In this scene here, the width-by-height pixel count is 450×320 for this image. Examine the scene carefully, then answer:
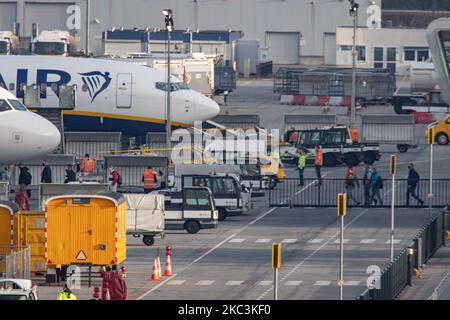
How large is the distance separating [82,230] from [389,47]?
83.0 metres

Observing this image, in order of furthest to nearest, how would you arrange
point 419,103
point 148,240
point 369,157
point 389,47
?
1. point 389,47
2. point 419,103
3. point 369,157
4. point 148,240

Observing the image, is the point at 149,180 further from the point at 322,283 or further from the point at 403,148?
the point at 403,148

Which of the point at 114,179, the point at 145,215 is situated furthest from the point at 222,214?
the point at 145,215

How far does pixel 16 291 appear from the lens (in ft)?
88.9

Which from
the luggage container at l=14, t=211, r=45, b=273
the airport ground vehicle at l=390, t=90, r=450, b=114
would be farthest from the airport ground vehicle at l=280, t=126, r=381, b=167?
the luggage container at l=14, t=211, r=45, b=273

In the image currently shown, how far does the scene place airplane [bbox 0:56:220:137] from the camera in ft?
214

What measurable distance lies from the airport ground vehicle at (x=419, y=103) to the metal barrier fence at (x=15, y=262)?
4897 cm

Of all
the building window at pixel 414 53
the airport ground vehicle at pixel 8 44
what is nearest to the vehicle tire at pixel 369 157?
the airport ground vehicle at pixel 8 44

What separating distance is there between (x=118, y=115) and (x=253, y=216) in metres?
16.3

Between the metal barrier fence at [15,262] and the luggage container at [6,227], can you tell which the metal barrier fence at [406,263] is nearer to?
the metal barrier fence at [15,262]

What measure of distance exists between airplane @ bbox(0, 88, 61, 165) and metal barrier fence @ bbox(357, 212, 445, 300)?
499 inches

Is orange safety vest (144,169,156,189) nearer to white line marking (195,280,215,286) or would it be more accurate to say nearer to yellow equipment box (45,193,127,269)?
white line marking (195,280,215,286)
